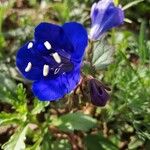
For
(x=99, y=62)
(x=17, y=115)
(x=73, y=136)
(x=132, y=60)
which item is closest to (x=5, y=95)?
(x=17, y=115)

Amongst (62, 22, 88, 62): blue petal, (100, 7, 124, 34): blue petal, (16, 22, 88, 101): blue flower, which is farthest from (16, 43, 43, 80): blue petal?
(100, 7, 124, 34): blue petal

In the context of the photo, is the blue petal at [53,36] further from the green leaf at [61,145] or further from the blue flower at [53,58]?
the green leaf at [61,145]

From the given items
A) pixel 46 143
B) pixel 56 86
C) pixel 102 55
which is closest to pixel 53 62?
pixel 56 86

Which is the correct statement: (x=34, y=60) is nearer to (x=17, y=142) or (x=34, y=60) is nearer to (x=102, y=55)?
(x=102, y=55)

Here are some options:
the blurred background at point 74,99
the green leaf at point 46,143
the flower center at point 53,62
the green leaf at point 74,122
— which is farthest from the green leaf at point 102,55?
the green leaf at point 46,143

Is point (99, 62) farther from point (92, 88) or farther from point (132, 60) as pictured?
point (132, 60)
